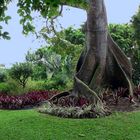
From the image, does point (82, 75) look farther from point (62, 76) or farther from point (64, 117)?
point (62, 76)

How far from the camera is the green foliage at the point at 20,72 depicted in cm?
1980

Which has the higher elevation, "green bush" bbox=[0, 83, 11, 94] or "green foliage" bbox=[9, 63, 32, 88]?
"green foliage" bbox=[9, 63, 32, 88]

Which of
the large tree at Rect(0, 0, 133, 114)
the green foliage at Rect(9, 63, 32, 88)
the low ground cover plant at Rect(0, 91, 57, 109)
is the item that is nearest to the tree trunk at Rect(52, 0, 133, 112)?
the large tree at Rect(0, 0, 133, 114)

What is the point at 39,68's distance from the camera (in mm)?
24719

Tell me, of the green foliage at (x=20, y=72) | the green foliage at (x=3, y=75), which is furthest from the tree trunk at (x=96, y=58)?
the green foliage at (x=3, y=75)

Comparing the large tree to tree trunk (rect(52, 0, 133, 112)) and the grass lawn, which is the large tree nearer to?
tree trunk (rect(52, 0, 133, 112))

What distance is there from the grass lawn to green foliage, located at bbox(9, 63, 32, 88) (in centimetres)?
930

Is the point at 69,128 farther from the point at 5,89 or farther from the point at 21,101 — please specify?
the point at 5,89

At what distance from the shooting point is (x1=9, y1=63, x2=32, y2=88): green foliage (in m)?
19.8

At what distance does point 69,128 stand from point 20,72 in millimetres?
10865

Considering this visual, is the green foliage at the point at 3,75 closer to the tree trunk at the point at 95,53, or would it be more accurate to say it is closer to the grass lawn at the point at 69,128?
the tree trunk at the point at 95,53

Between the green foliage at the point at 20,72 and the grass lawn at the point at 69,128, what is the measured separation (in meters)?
9.30

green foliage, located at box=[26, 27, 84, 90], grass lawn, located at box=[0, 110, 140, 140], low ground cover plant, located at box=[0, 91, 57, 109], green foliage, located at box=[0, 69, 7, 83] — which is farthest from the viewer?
green foliage, located at box=[0, 69, 7, 83]

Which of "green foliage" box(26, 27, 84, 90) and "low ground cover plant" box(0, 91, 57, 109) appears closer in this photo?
"low ground cover plant" box(0, 91, 57, 109)
